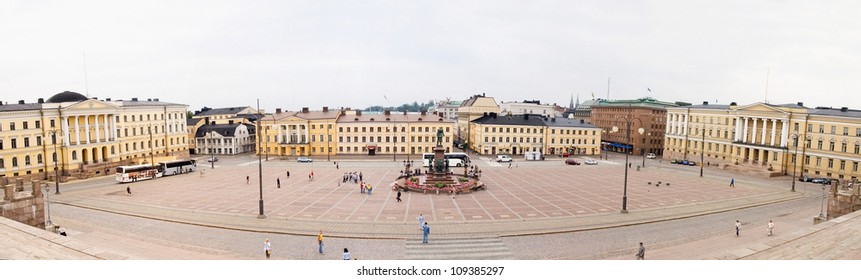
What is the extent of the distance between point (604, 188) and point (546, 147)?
4161cm

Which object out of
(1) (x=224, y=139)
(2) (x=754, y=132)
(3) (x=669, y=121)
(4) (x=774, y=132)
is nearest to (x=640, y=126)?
(3) (x=669, y=121)

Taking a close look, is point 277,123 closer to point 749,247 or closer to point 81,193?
point 81,193

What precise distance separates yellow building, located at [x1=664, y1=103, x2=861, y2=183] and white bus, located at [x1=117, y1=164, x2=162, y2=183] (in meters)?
69.8

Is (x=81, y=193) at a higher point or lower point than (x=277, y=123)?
lower

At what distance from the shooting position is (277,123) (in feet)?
270

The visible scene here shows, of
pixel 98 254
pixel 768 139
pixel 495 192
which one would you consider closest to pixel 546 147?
pixel 768 139

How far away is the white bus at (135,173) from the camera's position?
48.8 meters

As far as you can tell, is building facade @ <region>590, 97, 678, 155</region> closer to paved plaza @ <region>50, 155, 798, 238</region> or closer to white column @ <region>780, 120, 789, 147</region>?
white column @ <region>780, 120, 789, 147</region>

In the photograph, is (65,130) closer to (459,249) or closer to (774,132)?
(459,249)

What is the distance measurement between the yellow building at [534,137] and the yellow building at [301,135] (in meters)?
29.0

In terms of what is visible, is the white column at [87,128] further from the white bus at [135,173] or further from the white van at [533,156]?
the white van at [533,156]

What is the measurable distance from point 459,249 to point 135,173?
1682 inches

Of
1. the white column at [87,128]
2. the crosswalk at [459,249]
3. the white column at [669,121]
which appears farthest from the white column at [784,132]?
the white column at [87,128]

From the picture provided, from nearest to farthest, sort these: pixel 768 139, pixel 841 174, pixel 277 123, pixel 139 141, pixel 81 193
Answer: pixel 81 193, pixel 841 174, pixel 768 139, pixel 139 141, pixel 277 123
